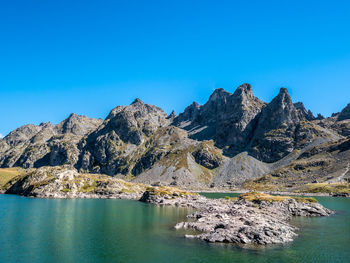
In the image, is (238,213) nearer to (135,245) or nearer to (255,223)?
(255,223)

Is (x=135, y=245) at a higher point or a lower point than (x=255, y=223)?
lower

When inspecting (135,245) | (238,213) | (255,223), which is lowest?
(135,245)

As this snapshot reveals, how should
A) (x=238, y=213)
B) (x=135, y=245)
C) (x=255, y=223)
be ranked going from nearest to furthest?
1. (x=135, y=245)
2. (x=255, y=223)
3. (x=238, y=213)

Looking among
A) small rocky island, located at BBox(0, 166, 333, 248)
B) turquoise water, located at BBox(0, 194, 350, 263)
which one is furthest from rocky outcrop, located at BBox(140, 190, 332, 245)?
turquoise water, located at BBox(0, 194, 350, 263)

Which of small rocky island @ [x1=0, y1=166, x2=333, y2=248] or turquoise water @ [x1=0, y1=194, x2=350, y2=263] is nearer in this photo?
turquoise water @ [x1=0, y1=194, x2=350, y2=263]

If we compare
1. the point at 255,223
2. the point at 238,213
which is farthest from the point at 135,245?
the point at 238,213

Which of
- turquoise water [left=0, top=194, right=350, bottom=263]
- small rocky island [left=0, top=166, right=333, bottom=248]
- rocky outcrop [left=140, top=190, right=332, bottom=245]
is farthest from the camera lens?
small rocky island [left=0, top=166, right=333, bottom=248]

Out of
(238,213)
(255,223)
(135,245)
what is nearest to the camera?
(135,245)

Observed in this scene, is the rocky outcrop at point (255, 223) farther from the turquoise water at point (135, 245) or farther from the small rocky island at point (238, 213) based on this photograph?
the turquoise water at point (135, 245)

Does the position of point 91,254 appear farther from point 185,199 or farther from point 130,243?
point 185,199

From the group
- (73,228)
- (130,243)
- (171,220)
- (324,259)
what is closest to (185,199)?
(171,220)

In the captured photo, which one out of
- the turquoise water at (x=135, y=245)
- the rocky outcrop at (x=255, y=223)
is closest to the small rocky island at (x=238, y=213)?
the rocky outcrop at (x=255, y=223)

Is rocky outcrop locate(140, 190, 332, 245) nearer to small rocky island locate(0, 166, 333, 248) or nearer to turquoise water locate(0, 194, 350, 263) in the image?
small rocky island locate(0, 166, 333, 248)

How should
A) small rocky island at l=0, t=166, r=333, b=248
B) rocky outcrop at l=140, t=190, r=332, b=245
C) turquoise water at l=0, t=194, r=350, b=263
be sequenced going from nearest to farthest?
turquoise water at l=0, t=194, r=350, b=263 → rocky outcrop at l=140, t=190, r=332, b=245 → small rocky island at l=0, t=166, r=333, b=248
